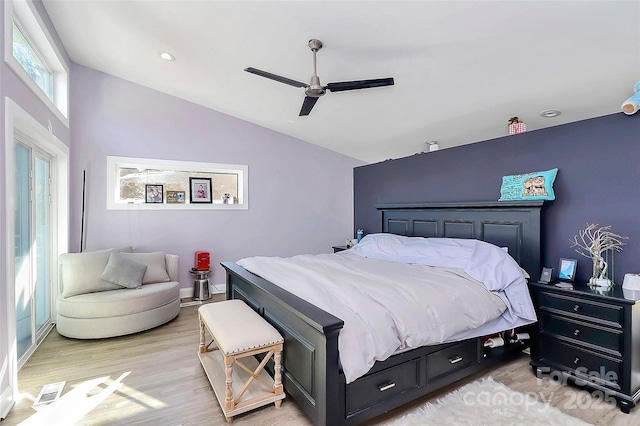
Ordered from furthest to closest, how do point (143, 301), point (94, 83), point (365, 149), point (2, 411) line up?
point (365, 149) → point (94, 83) → point (143, 301) → point (2, 411)

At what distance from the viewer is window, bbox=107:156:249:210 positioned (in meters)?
4.59

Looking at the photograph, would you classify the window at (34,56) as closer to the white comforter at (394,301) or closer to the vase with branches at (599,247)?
the white comforter at (394,301)

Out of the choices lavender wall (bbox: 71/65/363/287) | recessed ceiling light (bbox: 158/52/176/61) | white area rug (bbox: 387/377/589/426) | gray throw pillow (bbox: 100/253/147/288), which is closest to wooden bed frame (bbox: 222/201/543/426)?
white area rug (bbox: 387/377/589/426)

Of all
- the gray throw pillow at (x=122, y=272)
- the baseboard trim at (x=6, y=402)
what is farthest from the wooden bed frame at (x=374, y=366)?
the baseboard trim at (x=6, y=402)

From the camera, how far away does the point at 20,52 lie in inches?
113

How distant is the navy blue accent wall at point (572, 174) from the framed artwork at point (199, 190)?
3.58 meters

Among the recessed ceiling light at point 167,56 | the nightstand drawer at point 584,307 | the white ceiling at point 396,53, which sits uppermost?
the recessed ceiling light at point 167,56

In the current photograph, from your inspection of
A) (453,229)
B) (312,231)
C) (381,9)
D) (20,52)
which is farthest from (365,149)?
(20,52)

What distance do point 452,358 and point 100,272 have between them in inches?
149

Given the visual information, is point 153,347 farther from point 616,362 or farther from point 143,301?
point 616,362

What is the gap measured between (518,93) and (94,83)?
17.5 ft

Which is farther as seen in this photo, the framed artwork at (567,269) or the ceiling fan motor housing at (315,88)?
the ceiling fan motor housing at (315,88)

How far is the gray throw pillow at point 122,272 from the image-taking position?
3.63 metres

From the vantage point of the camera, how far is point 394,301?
203 centimetres
